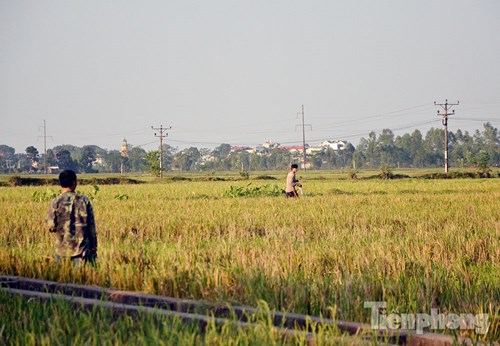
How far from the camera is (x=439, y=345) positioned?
15.2 feet

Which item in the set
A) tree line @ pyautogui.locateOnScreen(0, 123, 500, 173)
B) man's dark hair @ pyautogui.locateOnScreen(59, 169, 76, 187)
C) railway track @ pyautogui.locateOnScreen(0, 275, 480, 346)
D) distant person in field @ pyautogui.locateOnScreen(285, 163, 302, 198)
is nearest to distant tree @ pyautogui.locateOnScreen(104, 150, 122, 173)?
tree line @ pyautogui.locateOnScreen(0, 123, 500, 173)

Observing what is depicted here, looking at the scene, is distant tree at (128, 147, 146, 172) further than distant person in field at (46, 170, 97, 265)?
Yes

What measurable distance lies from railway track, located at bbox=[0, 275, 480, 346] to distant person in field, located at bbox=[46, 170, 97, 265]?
740 millimetres

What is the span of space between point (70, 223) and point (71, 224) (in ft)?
0.05

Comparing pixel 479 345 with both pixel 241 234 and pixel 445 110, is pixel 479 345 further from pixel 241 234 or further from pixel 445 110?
pixel 445 110

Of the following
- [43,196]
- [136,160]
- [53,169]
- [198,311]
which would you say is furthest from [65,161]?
[198,311]

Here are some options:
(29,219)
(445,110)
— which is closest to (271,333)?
(29,219)

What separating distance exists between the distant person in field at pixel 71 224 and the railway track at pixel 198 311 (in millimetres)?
740

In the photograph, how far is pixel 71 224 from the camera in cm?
795

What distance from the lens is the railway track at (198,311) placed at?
4699 millimetres

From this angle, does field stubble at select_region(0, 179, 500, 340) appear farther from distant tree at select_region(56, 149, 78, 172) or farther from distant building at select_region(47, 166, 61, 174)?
distant building at select_region(47, 166, 61, 174)

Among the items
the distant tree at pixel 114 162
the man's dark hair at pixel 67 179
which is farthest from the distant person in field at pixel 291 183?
the distant tree at pixel 114 162

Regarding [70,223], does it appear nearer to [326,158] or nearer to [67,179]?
[67,179]

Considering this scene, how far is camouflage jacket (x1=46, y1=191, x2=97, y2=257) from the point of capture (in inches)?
312
